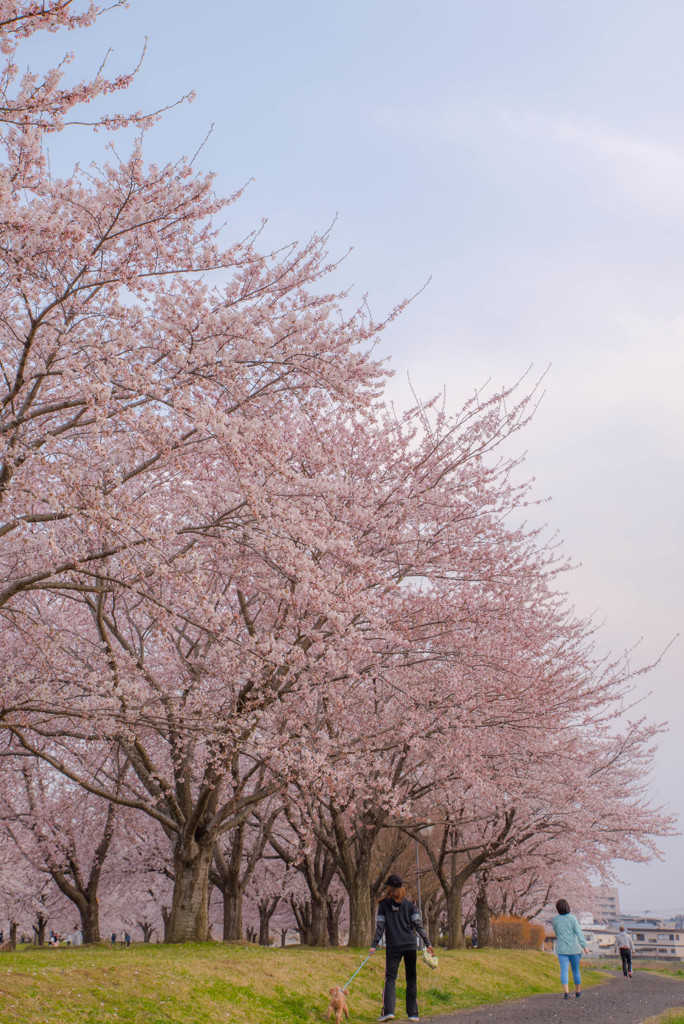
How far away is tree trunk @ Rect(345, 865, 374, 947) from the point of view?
66.7 ft

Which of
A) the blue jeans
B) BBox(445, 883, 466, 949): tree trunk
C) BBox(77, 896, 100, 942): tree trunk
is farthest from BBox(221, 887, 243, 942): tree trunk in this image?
the blue jeans

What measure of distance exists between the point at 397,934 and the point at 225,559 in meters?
5.52

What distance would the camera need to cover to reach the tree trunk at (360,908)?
2033 cm

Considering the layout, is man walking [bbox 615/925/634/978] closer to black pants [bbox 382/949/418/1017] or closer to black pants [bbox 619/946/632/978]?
Answer: black pants [bbox 619/946/632/978]

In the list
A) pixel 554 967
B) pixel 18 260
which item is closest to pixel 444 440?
pixel 18 260

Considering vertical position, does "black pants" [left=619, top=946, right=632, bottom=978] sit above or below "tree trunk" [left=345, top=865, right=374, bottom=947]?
below

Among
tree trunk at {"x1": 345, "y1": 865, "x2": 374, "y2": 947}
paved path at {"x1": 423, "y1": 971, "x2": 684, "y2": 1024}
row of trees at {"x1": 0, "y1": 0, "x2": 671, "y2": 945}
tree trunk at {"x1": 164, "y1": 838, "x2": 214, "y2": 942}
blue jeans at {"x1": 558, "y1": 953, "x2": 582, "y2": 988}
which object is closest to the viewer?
row of trees at {"x1": 0, "y1": 0, "x2": 671, "y2": 945}

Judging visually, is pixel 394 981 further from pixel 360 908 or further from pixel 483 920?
pixel 483 920

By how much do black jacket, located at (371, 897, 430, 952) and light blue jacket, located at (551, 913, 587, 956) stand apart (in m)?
5.05

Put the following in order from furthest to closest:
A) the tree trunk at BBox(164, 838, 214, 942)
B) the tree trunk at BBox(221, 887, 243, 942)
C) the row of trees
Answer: the tree trunk at BBox(221, 887, 243, 942) → the tree trunk at BBox(164, 838, 214, 942) → the row of trees

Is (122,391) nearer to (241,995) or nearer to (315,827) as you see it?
(241,995)

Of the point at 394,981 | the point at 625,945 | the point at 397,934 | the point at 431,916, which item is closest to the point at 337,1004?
the point at 394,981

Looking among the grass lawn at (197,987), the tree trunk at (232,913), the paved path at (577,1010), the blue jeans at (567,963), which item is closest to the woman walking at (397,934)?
the grass lawn at (197,987)

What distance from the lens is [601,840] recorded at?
28203 mm
